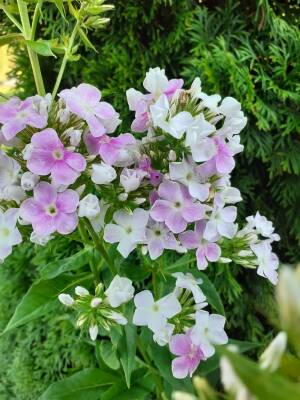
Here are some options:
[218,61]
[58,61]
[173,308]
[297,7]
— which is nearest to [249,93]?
[218,61]

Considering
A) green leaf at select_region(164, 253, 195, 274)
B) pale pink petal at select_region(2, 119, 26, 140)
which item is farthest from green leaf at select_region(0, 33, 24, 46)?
green leaf at select_region(164, 253, 195, 274)

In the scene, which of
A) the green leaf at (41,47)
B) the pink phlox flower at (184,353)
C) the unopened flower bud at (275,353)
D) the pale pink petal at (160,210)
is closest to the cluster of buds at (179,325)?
the pink phlox flower at (184,353)

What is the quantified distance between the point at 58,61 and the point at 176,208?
0.75 m

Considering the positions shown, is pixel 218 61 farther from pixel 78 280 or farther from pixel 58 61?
pixel 78 280

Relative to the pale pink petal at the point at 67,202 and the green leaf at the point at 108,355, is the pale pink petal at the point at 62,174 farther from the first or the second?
the green leaf at the point at 108,355

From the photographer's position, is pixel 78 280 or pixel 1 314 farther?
pixel 1 314

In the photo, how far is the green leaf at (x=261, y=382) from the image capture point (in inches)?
9.9

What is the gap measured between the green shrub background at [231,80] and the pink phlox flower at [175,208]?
498 millimetres

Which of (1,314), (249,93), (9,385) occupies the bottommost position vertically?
(9,385)

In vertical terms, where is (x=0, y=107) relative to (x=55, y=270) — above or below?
above

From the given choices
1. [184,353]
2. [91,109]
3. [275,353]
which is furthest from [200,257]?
[275,353]

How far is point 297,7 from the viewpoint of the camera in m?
1.32

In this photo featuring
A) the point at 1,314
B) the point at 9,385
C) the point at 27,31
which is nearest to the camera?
the point at 27,31

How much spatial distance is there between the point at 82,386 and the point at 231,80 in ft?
2.01
